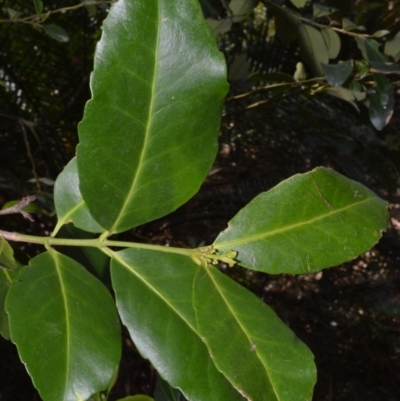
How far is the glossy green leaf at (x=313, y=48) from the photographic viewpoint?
1.11 meters

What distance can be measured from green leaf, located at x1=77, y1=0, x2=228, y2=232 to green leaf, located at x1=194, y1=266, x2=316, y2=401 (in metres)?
0.10

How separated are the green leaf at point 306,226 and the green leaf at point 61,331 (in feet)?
0.46

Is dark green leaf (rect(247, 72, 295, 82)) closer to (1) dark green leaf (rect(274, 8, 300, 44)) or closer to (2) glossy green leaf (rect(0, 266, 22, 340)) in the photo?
(1) dark green leaf (rect(274, 8, 300, 44))

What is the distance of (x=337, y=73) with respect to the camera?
0.99 metres

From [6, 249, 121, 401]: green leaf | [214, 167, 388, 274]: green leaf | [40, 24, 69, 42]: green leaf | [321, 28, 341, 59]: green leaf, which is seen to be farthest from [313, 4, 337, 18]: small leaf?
[6, 249, 121, 401]: green leaf

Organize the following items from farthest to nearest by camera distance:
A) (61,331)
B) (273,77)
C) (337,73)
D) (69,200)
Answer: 1. (273,77)
2. (337,73)
3. (69,200)
4. (61,331)

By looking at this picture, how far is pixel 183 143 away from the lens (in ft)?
1.58

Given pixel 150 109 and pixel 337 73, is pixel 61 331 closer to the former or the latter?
pixel 150 109

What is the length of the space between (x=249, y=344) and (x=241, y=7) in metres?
0.91

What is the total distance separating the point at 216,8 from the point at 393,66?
1.75 feet

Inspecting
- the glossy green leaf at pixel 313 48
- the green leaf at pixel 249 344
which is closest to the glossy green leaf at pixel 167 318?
the green leaf at pixel 249 344

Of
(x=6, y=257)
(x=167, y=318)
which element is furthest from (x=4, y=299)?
(x=167, y=318)

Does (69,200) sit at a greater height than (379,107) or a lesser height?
greater

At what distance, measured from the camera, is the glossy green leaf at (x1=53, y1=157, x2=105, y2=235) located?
58cm
